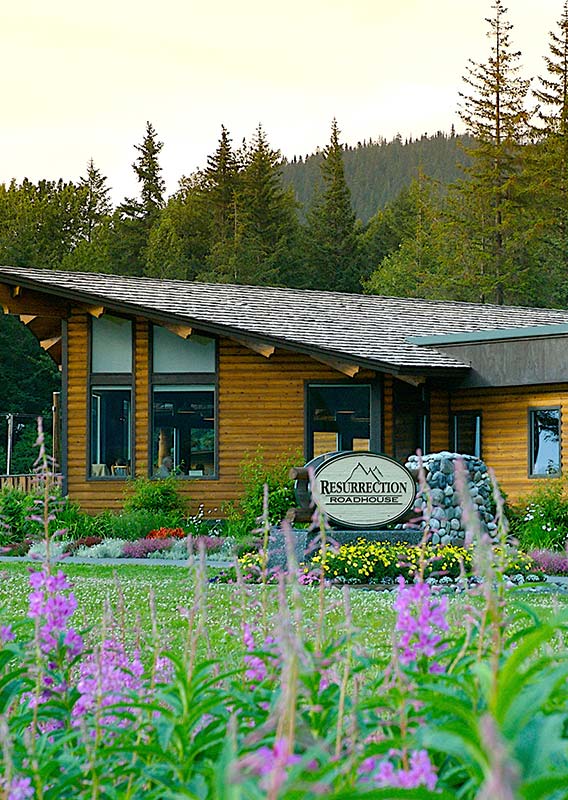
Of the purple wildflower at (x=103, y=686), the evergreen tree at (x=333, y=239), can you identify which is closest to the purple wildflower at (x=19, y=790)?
the purple wildflower at (x=103, y=686)

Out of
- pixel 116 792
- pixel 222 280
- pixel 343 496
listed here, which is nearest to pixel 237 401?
pixel 343 496

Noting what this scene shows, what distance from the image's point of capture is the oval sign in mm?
15117

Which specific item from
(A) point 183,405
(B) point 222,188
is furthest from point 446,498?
(B) point 222,188

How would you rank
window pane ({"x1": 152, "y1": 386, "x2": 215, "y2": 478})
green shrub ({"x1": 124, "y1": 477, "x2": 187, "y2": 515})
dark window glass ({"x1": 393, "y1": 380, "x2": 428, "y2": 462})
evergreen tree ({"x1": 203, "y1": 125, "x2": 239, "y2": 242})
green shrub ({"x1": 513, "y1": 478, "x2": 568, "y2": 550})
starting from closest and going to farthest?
1. green shrub ({"x1": 513, "y1": 478, "x2": 568, "y2": 550})
2. green shrub ({"x1": 124, "y1": 477, "x2": 187, "y2": 515})
3. window pane ({"x1": 152, "y1": 386, "x2": 215, "y2": 478})
4. dark window glass ({"x1": 393, "y1": 380, "x2": 428, "y2": 462})
5. evergreen tree ({"x1": 203, "y1": 125, "x2": 239, "y2": 242})

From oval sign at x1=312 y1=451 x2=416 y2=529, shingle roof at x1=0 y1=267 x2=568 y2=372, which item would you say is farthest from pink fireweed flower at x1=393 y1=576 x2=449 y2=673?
shingle roof at x1=0 y1=267 x2=568 y2=372

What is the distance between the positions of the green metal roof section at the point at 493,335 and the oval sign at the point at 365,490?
5.98m

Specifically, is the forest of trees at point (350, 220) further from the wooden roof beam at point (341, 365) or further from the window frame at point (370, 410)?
the wooden roof beam at point (341, 365)

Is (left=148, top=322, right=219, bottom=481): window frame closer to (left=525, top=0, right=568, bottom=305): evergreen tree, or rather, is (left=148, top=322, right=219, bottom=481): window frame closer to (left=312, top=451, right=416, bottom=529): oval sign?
(left=312, top=451, right=416, bottom=529): oval sign

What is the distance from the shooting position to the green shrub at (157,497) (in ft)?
66.6

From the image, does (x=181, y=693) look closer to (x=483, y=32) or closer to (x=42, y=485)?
(x=42, y=485)

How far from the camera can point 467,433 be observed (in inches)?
865

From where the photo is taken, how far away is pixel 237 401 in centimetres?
2128

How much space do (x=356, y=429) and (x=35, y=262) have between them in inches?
1287

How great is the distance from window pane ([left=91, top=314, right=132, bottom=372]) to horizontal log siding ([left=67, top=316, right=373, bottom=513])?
0.28 m
